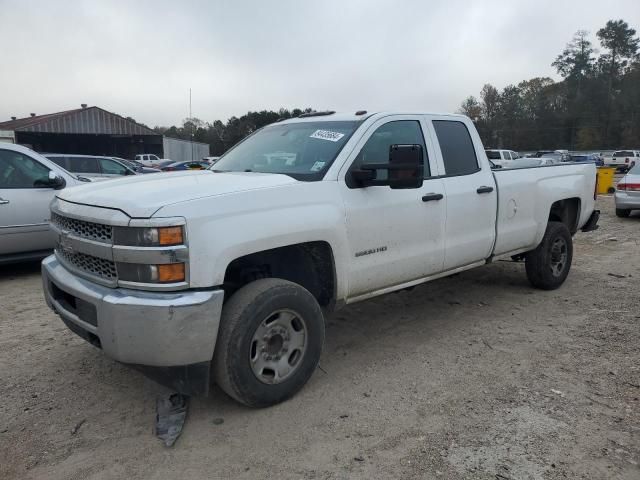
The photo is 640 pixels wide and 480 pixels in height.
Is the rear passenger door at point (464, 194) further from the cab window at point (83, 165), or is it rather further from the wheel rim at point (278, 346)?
the cab window at point (83, 165)

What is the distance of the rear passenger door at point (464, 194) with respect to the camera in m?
4.53

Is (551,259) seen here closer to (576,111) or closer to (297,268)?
(297,268)

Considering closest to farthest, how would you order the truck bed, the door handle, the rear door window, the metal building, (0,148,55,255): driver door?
the door handle
the rear door window
the truck bed
(0,148,55,255): driver door
the metal building

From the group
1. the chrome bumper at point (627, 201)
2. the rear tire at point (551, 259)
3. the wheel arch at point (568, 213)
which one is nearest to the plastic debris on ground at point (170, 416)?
the rear tire at point (551, 259)

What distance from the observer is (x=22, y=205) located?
6.52m

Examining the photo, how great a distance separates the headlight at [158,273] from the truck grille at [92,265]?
6.9 inches

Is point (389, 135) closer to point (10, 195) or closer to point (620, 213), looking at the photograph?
point (10, 195)

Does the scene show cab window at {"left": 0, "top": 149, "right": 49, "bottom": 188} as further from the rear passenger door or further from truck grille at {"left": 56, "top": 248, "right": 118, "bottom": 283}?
the rear passenger door

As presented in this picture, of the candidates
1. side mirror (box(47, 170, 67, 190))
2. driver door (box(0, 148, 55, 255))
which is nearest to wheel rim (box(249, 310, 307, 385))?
driver door (box(0, 148, 55, 255))

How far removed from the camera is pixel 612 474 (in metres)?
2.67

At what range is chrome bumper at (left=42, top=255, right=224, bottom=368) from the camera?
2.77 m

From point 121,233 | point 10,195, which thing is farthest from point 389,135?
point 10,195

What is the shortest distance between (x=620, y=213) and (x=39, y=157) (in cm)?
1277

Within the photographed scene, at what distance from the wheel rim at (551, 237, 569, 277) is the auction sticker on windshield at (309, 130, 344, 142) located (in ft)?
10.8
